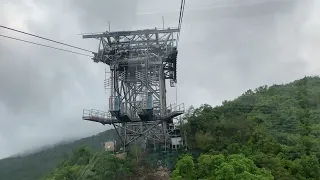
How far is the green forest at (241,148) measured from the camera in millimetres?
13625

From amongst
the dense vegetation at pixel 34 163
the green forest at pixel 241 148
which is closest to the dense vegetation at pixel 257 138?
the green forest at pixel 241 148

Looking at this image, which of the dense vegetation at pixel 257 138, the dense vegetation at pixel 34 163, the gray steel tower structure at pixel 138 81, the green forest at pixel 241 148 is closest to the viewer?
the dense vegetation at pixel 257 138

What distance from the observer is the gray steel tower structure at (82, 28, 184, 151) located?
803 inches

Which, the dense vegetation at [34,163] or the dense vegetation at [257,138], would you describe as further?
the dense vegetation at [34,163]

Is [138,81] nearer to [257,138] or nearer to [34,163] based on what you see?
[257,138]

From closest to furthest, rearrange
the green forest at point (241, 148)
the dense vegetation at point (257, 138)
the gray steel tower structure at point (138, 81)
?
the dense vegetation at point (257, 138) → the green forest at point (241, 148) → the gray steel tower structure at point (138, 81)

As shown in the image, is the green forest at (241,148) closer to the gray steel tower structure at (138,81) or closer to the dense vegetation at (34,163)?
the gray steel tower structure at (138,81)

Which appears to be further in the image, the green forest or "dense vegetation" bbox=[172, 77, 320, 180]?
the green forest

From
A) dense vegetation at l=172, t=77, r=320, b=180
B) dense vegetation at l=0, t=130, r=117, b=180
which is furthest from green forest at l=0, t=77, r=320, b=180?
dense vegetation at l=0, t=130, r=117, b=180

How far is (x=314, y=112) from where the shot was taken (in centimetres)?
2286

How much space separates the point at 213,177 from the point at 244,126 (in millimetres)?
7060

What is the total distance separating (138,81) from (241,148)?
22.1ft

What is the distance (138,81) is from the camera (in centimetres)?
2131

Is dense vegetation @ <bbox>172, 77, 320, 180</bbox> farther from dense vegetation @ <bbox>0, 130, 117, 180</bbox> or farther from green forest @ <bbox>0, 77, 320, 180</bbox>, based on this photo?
dense vegetation @ <bbox>0, 130, 117, 180</bbox>
